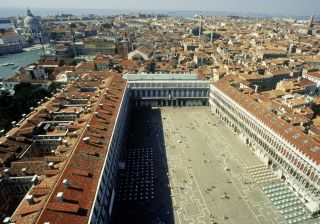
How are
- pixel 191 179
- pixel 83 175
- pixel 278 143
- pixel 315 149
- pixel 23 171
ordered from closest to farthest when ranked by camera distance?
pixel 83 175, pixel 23 171, pixel 315 149, pixel 191 179, pixel 278 143

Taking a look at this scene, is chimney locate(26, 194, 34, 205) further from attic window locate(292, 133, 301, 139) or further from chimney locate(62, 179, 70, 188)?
attic window locate(292, 133, 301, 139)

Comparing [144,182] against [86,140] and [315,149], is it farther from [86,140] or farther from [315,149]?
[315,149]

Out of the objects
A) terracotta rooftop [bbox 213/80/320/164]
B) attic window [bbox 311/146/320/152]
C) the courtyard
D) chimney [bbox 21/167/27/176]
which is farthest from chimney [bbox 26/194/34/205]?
attic window [bbox 311/146/320/152]

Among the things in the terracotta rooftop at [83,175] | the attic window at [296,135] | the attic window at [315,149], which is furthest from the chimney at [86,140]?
the attic window at [315,149]

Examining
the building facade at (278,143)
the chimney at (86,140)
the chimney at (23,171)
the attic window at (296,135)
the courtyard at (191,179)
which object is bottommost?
the courtyard at (191,179)

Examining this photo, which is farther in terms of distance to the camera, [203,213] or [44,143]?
[44,143]

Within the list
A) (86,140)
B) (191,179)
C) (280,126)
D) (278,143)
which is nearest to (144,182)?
(191,179)

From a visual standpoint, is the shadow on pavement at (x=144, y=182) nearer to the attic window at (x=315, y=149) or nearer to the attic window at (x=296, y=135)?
the attic window at (x=296, y=135)

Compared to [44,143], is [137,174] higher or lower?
lower

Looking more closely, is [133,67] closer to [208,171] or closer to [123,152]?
[123,152]

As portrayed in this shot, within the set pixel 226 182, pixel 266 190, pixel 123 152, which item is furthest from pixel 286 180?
pixel 123 152

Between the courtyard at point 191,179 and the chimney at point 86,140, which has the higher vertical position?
the chimney at point 86,140
